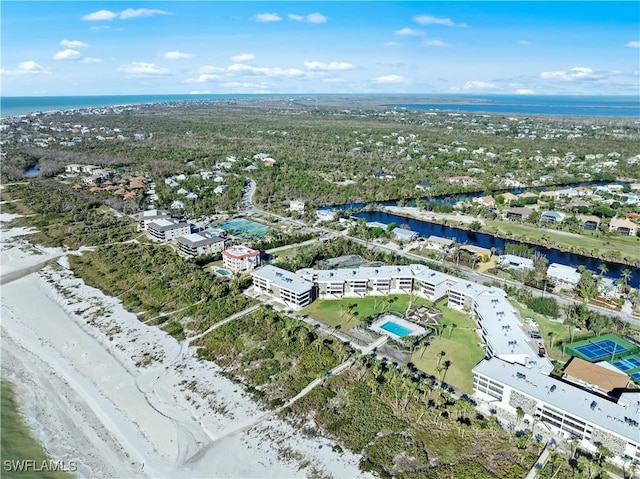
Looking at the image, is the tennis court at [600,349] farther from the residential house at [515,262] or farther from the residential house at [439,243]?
the residential house at [439,243]

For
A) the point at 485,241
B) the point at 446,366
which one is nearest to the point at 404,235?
the point at 485,241

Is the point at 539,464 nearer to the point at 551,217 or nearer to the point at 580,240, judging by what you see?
the point at 580,240

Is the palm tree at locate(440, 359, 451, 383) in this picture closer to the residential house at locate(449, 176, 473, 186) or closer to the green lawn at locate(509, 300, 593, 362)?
the green lawn at locate(509, 300, 593, 362)

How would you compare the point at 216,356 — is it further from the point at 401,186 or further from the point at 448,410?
the point at 401,186

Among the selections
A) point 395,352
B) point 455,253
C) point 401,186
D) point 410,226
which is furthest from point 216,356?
point 401,186

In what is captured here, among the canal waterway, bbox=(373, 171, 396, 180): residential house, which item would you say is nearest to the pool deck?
the canal waterway
